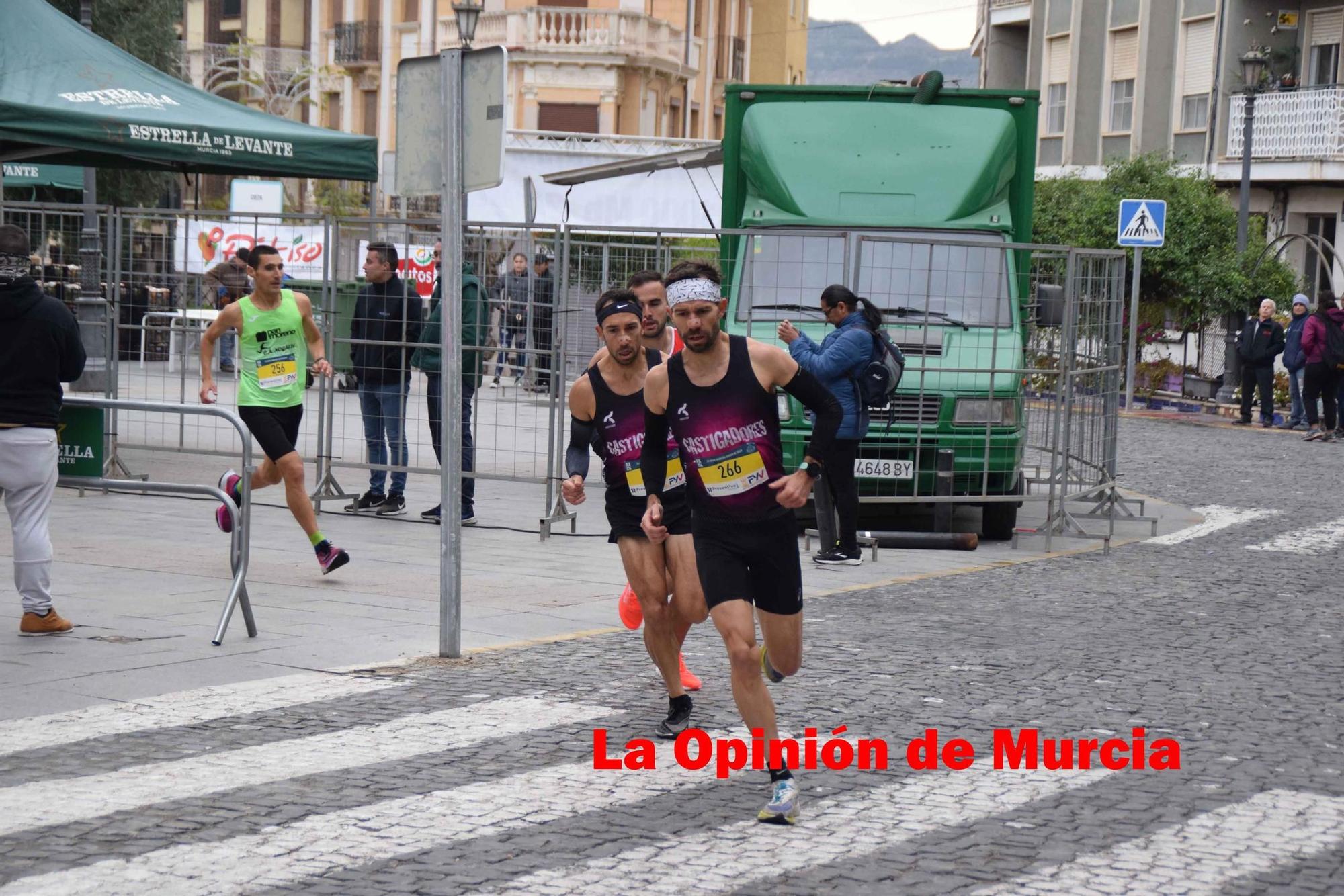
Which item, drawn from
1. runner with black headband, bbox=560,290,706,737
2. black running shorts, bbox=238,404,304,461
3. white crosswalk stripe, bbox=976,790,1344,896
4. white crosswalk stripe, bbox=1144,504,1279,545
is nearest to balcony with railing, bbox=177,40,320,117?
white crosswalk stripe, bbox=1144,504,1279,545

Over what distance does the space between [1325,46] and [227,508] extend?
30.1 m

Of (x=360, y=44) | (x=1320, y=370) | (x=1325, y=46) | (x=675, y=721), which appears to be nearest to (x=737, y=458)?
(x=675, y=721)

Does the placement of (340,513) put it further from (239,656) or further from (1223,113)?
(1223,113)

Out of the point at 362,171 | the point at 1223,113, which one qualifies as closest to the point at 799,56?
the point at 1223,113

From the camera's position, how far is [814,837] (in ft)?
18.6

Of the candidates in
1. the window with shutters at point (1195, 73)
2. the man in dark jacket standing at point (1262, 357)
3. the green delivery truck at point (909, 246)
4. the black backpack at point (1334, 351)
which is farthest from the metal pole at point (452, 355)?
the window with shutters at point (1195, 73)

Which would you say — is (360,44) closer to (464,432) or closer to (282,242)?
(282,242)

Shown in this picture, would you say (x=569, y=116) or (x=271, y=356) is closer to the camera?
(x=271, y=356)

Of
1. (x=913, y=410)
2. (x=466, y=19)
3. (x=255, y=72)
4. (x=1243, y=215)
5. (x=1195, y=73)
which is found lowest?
(x=913, y=410)

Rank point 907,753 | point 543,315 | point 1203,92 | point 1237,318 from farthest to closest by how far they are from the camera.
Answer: point 1203,92 → point 1237,318 → point 543,315 → point 907,753

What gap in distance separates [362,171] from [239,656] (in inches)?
287

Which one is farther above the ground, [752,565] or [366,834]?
[752,565]

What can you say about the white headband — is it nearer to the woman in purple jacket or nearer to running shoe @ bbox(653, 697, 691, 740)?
running shoe @ bbox(653, 697, 691, 740)

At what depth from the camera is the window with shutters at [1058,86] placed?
42.6m
